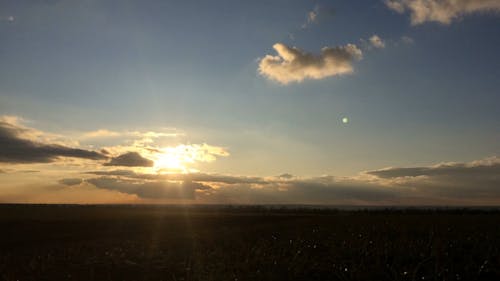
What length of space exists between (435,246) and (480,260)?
159 centimetres

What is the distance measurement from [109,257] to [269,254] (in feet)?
19.0

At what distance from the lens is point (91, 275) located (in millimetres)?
14102

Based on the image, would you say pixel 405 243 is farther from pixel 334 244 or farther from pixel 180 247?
pixel 180 247

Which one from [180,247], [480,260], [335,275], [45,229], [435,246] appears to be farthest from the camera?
[45,229]

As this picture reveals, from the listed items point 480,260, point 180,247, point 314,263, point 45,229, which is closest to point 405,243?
point 480,260

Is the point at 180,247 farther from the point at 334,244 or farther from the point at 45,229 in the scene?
the point at 45,229

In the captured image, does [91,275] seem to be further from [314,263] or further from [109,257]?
[314,263]

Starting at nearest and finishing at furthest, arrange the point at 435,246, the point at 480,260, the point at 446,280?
the point at 446,280 → the point at 480,260 → the point at 435,246

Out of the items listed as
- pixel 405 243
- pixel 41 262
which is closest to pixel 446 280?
pixel 405 243

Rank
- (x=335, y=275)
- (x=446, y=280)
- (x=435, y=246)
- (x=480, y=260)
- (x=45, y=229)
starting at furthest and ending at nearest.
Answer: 1. (x=45, y=229)
2. (x=435, y=246)
3. (x=480, y=260)
4. (x=335, y=275)
5. (x=446, y=280)

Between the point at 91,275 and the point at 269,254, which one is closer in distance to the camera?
the point at 91,275

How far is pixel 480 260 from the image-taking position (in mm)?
14469

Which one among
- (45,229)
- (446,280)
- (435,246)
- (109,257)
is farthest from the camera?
(45,229)

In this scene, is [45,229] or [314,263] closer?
[314,263]
